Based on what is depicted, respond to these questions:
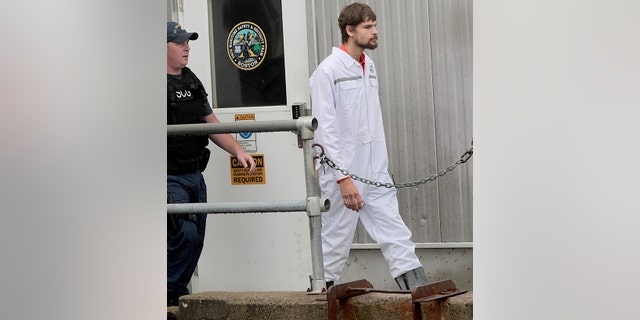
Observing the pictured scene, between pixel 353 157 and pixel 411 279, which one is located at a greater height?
pixel 353 157

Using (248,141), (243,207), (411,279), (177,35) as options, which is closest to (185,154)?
(177,35)

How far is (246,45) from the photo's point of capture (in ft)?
23.2

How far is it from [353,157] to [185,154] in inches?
36.5

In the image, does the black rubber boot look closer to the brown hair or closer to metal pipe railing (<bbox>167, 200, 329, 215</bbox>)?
metal pipe railing (<bbox>167, 200, 329, 215</bbox>)

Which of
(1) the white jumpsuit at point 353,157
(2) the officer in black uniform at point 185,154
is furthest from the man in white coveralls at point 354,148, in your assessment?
(2) the officer in black uniform at point 185,154

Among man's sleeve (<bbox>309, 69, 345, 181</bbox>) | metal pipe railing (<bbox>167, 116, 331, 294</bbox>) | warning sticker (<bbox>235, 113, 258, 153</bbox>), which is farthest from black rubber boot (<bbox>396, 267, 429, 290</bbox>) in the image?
warning sticker (<bbox>235, 113, 258, 153</bbox>)

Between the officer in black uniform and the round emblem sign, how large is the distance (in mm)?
766

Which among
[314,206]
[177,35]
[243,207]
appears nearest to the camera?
[314,206]

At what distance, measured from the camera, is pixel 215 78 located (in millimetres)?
7160

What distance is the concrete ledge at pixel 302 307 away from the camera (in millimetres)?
5285

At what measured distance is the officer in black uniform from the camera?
6055 millimetres

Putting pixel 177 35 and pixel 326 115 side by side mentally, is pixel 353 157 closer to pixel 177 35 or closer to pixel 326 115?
pixel 326 115

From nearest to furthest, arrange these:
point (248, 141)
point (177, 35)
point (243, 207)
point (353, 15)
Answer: point (243, 207) → point (177, 35) → point (353, 15) → point (248, 141)
